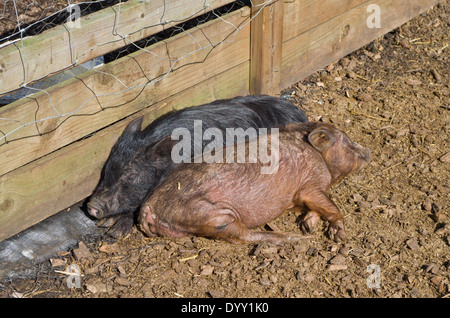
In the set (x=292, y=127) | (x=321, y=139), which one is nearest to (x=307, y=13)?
(x=292, y=127)

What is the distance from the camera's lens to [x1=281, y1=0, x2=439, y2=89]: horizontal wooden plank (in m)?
5.21

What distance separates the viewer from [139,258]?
12.3ft

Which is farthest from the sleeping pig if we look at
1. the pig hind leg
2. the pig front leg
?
the pig front leg

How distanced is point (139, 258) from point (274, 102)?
161 cm

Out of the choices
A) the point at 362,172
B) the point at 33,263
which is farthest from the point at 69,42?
the point at 362,172

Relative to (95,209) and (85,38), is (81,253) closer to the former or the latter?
(95,209)

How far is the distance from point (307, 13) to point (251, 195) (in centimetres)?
187

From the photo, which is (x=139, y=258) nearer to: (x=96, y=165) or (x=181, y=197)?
(x=181, y=197)

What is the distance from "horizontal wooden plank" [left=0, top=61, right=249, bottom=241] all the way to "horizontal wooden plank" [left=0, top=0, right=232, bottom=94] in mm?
572

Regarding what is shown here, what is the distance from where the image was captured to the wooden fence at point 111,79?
356cm

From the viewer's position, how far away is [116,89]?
13.2ft

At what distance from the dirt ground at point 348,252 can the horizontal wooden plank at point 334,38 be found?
45 cm

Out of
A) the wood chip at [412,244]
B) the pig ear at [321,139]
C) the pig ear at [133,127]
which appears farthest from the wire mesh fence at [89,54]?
the wood chip at [412,244]
